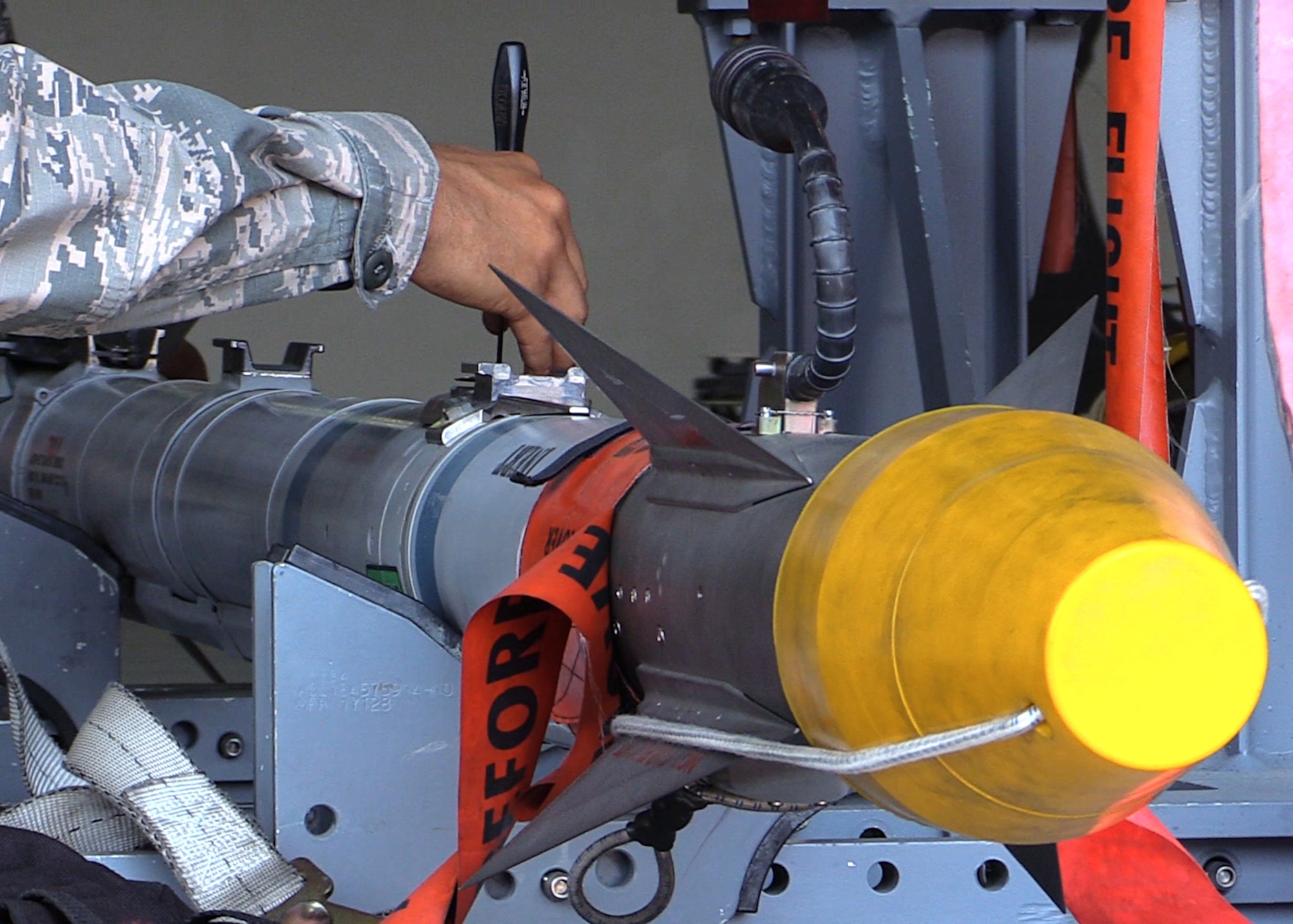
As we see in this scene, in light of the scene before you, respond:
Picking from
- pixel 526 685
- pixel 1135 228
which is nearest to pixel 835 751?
pixel 526 685

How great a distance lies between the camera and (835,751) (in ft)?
1.53

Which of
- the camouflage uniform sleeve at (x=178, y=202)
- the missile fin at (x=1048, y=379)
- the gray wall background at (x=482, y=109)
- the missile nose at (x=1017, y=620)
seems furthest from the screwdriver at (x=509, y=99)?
the gray wall background at (x=482, y=109)

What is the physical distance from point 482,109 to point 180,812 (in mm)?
2419

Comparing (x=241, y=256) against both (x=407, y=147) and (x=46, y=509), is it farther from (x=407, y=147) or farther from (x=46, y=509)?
(x=46, y=509)

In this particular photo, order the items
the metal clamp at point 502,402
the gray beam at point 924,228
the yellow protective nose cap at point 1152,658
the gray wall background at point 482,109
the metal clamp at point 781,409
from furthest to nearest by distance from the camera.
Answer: the gray wall background at point 482,109
the gray beam at point 924,228
the metal clamp at point 502,402
the metal clamp at point 781,409
the yellow protective nose cap at point 1152,658

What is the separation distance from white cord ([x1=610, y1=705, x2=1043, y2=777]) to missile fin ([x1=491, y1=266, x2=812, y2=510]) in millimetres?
83

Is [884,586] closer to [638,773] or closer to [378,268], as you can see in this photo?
[638,773]

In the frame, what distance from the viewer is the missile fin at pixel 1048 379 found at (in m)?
0.60

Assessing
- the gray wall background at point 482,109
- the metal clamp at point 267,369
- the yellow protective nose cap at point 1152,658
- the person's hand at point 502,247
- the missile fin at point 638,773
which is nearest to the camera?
the yellow protective nose cap at point 1152,658

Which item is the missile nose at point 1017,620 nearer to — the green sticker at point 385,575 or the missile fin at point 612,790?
the missile fin at point 612,790

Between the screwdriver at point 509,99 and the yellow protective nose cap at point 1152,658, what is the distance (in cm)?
70

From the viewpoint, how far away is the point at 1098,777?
Result: 1.31ft

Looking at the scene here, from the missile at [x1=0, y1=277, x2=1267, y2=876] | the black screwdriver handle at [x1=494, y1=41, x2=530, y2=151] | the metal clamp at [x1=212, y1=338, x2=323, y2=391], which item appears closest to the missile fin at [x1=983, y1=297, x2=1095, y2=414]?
the missile at [x1=0, y1=277, x2=1267, y2=876]

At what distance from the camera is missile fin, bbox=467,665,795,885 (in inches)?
21.2
